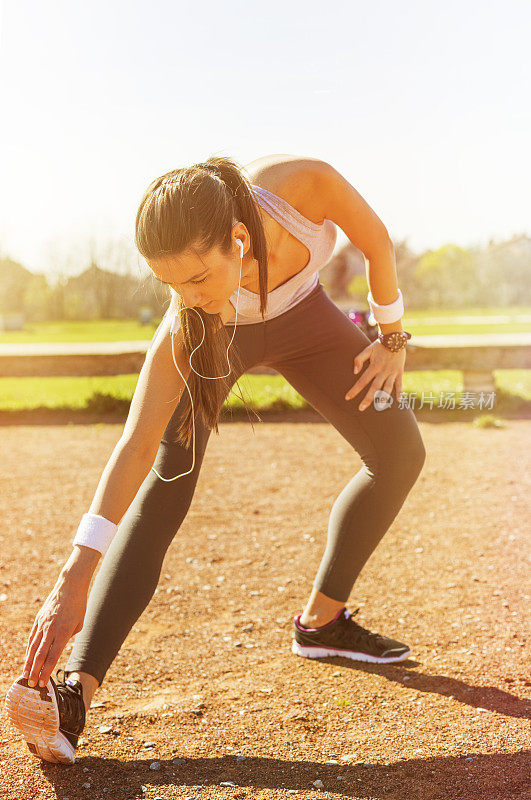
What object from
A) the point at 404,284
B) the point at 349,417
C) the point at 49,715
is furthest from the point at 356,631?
the point at 404,284

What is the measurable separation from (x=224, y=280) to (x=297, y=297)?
45 cm

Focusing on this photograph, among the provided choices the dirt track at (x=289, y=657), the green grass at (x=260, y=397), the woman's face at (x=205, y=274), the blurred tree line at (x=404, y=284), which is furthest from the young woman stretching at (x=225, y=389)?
the blurred tree line at (x=404, y=284)

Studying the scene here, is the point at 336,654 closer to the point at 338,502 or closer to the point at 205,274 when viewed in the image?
the point at 338,502

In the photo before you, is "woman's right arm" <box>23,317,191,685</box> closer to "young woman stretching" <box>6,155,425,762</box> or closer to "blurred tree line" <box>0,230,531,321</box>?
"young woman stretching" <box>6,155,425,762</box>

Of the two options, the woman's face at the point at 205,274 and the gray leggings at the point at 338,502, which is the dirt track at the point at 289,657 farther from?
the woman's face at the point at 205,274

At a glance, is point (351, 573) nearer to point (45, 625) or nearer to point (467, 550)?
point (45, 625)

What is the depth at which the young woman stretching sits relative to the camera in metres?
1.88

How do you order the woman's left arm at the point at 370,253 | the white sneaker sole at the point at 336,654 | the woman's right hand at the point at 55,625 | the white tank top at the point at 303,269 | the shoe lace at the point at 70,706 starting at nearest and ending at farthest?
the woman's right hand at the point at 55,625 < the shoe lace at the point at 70,706 < the white tank top at the point at 303,269 < the woman's left arm at the point at 370,253 < the white sneaker sole at the point at 336,654

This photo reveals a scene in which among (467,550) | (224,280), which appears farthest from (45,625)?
(467,550)

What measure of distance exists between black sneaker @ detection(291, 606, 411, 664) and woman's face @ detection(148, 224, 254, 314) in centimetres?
127

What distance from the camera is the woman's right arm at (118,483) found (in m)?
1.80

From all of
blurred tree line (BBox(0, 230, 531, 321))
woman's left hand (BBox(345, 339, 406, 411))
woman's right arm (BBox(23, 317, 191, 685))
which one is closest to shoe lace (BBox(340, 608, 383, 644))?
woman's left hand (BBox(345, 339, 406, 411))

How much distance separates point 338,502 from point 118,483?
2.91ft

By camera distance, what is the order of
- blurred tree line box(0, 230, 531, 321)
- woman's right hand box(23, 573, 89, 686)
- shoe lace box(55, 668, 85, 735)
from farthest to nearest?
blurred tree line box(0, 230, 531, 321) < shoe lace box(55, 668, 85, 735) < woman's right hand box(23, 573, 89, 686)
